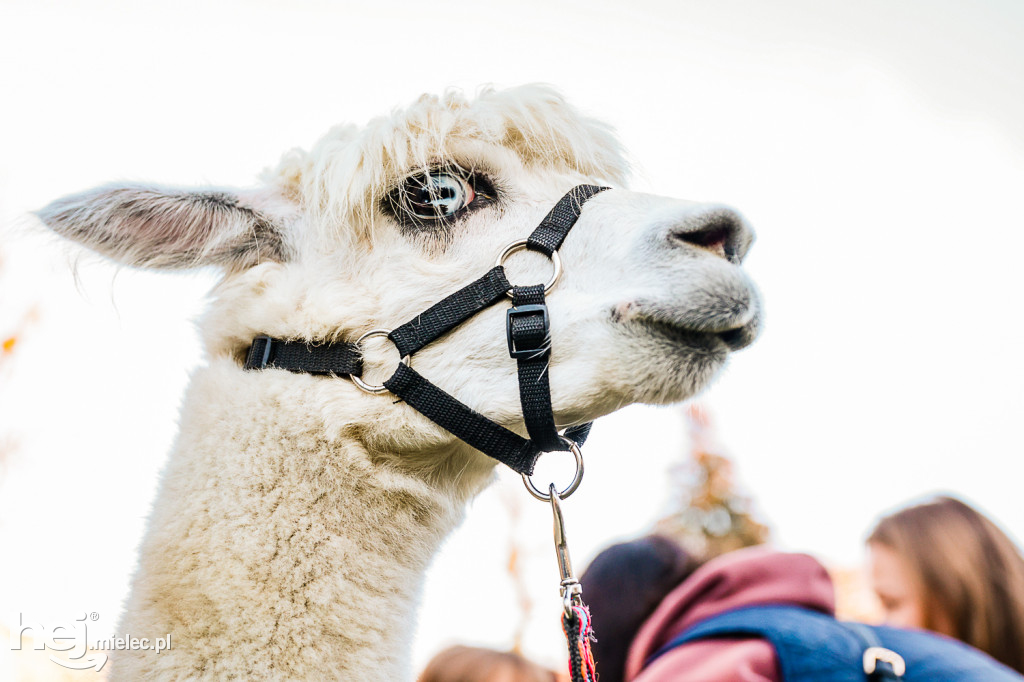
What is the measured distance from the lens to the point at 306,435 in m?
1.69

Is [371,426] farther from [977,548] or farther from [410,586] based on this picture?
[977,548]

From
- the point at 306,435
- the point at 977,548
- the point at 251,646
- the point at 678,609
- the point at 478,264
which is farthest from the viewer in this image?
the point at 977,548

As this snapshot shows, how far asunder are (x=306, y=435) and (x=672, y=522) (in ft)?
59.3

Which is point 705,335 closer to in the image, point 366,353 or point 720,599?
point 366,353

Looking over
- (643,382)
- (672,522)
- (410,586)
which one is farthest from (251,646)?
(672,522)

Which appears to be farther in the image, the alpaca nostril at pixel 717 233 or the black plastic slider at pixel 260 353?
the black plastic slider at pixel 260 353

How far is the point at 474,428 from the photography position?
164cm

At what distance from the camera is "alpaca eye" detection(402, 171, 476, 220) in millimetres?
1936

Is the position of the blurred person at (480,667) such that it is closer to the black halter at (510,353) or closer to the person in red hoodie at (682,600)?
the person in red hoodie at (682,600)

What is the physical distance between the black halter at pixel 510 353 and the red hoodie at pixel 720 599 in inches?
34.4

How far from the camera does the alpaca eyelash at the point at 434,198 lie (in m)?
1.92

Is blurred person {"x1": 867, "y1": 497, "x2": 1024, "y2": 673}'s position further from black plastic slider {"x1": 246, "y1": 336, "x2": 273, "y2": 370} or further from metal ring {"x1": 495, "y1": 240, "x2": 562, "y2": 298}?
black plastic slider {"x1": 246, "y1": 336, "x2": 273, "y2": 370}

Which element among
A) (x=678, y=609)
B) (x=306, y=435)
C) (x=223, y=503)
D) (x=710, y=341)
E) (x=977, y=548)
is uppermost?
(x=710, y=341)

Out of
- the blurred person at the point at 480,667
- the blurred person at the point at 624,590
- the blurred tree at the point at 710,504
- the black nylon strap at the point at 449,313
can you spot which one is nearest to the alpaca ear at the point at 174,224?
the black nylon strap at the point at 449,313
